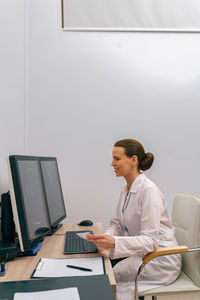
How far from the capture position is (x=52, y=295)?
1053 millimetres

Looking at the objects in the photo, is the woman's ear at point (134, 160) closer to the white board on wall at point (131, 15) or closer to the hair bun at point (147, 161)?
the hair bun at point (147, 161)

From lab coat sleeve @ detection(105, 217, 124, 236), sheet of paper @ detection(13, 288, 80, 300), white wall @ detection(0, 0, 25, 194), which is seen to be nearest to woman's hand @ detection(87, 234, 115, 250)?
sheet of paper @ detection(13, 288, 80, 300)

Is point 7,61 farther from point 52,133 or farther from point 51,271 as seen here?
point 51,271

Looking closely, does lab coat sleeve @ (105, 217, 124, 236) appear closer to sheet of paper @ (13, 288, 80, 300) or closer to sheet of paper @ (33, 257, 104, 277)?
sheet of paper @ (33, 257, 104, 277)

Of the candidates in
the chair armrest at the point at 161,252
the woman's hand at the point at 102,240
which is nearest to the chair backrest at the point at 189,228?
the chair armrest at the point at 161,252

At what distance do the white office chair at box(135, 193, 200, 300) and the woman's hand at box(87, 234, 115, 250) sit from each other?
278 millimetres

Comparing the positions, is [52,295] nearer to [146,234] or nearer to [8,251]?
[8,251]

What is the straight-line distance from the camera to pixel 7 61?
2414mm

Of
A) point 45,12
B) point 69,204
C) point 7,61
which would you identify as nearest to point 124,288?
point 69,204

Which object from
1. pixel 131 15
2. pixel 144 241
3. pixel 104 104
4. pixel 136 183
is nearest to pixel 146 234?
pixel 144 241

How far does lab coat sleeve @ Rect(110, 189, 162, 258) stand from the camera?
1.60 meters

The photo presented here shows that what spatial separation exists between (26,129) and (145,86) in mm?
1190

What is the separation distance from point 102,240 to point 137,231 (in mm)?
471

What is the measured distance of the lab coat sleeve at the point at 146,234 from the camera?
1.60 m
